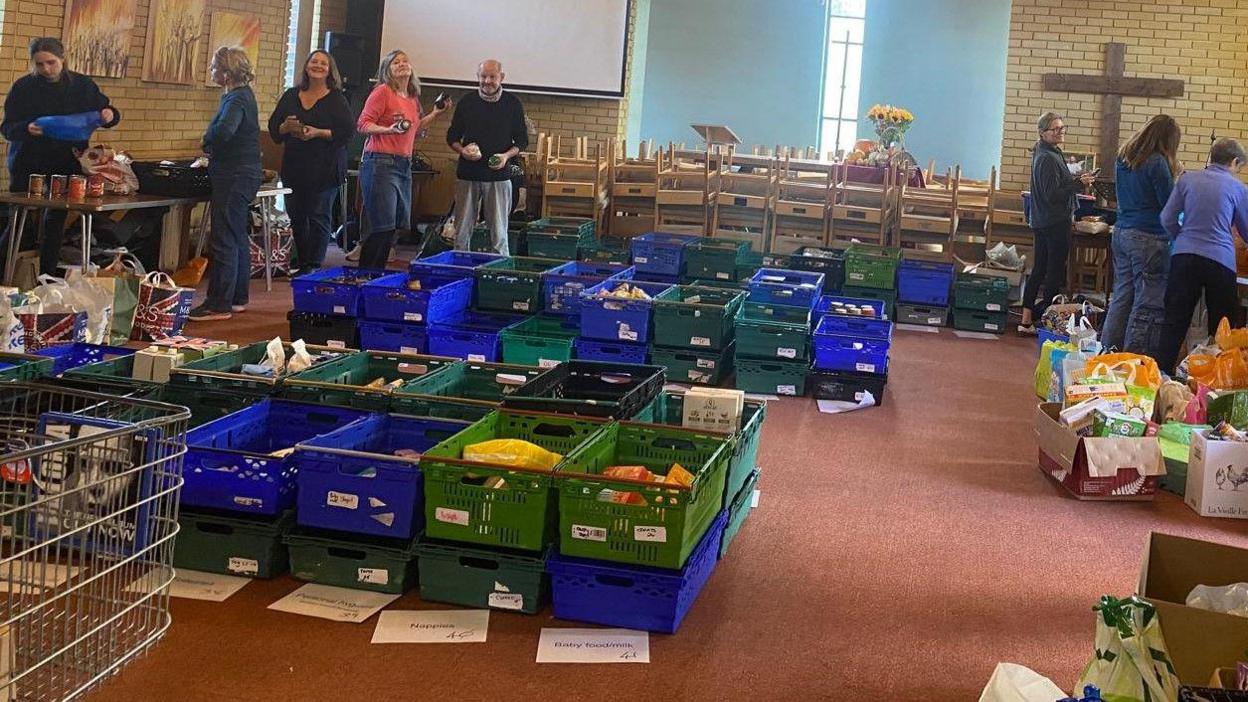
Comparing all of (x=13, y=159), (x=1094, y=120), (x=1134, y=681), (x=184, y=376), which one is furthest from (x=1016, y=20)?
(x=1134, y=681)

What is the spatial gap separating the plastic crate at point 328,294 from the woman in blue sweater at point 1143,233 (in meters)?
4.57

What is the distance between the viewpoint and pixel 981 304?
10.2 meters

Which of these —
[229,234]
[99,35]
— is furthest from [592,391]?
[99,35]

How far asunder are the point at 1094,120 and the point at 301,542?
11178 millimetres

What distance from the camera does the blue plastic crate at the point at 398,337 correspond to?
747cm

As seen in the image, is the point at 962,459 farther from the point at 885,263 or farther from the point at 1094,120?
the point at 1094,120

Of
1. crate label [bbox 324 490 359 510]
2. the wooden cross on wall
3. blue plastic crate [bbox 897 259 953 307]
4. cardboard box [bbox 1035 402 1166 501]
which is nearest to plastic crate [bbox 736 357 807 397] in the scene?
cardboard box [bbox 1035 402 1166 501]

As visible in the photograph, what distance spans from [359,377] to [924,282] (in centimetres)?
588

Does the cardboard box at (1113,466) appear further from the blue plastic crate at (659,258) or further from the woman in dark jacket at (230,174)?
the woman in dark jacket at (230,174)

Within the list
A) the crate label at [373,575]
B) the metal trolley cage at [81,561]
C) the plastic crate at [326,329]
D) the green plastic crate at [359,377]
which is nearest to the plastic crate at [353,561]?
the crate label at [373,575]

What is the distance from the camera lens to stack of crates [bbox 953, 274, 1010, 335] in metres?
10.1

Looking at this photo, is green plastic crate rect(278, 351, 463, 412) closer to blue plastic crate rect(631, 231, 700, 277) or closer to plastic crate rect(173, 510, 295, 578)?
plastic crate rect(173, 510, 295, 578)

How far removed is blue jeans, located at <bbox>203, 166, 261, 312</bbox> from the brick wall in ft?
26.2

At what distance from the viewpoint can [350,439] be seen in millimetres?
4324
